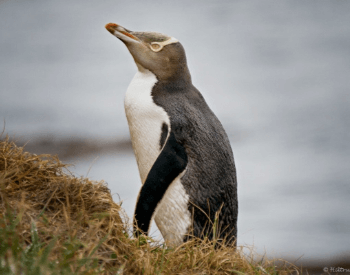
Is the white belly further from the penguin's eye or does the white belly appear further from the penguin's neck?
the penguin's eye

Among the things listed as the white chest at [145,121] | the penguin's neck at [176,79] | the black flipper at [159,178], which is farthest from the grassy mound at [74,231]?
the penguin's neck at [176,79]

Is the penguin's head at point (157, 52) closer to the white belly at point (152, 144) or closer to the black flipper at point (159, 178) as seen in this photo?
the white belly at point (152, 144)

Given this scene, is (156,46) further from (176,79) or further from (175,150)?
(175,150)

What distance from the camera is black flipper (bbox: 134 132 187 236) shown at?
7.70 ft

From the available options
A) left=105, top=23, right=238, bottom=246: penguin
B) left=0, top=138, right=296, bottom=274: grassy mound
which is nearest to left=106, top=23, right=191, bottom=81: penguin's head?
left=105, top=23, right=238, bottom=246: penguin

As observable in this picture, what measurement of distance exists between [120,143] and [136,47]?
9.87m

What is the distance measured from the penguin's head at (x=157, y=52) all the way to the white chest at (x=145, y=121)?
0.09 m

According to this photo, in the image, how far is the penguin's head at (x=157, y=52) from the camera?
2.63 m

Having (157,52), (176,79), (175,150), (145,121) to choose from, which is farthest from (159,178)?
(157,52)

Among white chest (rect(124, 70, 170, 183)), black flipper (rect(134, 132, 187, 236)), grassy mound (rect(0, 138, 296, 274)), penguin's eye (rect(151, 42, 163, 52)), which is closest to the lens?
grassy mound (rect(0, 138, 296, 274))

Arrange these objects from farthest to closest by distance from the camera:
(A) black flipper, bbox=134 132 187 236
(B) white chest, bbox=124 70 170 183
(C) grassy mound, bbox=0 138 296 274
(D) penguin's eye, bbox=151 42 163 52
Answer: (D) penguin's eye, bbox=151 42 163 52, (B) white chest, bbox=124 70 170 183, (A) black flipper, bbox=134 132 187 236, (C) grassy mound, bbox=0 138 296 274

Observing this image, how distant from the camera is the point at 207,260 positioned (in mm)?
1873

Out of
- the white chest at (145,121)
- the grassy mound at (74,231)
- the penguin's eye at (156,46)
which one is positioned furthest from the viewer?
the penguin's eye at (156,46)

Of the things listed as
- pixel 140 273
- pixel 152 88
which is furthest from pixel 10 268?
pixel 152 88
